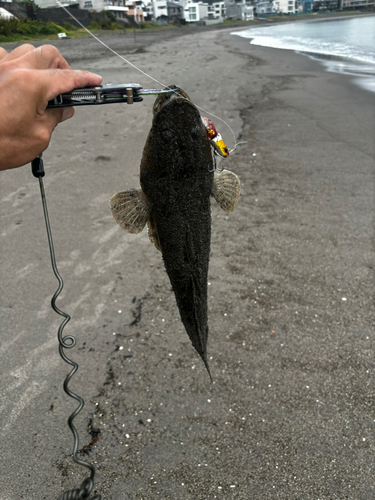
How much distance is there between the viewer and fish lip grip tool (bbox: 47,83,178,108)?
1.80 m

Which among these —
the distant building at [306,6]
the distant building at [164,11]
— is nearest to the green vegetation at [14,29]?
the distant building at [164,11]

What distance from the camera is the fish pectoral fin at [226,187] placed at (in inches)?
94.5

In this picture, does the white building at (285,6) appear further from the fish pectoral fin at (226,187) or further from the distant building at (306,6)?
the fish pectoral fin at (226,187)

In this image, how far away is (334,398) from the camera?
4047mm

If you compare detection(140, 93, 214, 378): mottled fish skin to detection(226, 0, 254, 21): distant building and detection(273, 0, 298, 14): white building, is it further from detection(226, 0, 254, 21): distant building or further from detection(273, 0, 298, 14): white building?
detection(273, 0, 298, 14): white building

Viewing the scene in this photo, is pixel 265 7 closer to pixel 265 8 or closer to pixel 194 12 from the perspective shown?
pixel 265 8

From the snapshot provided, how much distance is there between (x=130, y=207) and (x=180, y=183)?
1.22 ft

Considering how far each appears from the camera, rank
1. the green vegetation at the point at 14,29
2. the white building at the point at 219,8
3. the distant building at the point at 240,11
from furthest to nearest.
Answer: the white building at the point at 219,8
the distant building at the point at 240,11
the green vegetation at the point at 14,29

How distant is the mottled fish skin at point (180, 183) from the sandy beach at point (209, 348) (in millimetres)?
2331

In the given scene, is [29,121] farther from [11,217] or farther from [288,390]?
[11,217]

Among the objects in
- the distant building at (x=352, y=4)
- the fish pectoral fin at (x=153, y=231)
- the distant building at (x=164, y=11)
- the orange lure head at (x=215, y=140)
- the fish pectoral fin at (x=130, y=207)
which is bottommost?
the fish pectoral fin at (x=153, y=231)

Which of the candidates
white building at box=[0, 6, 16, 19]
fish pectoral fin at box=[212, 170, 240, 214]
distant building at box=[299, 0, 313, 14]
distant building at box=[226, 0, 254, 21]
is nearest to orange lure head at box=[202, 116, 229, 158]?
fish pectoral fin at box=[212, 170, 240, 214]

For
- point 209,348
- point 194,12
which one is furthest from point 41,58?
point 194,12

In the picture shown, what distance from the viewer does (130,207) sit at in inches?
89.7
